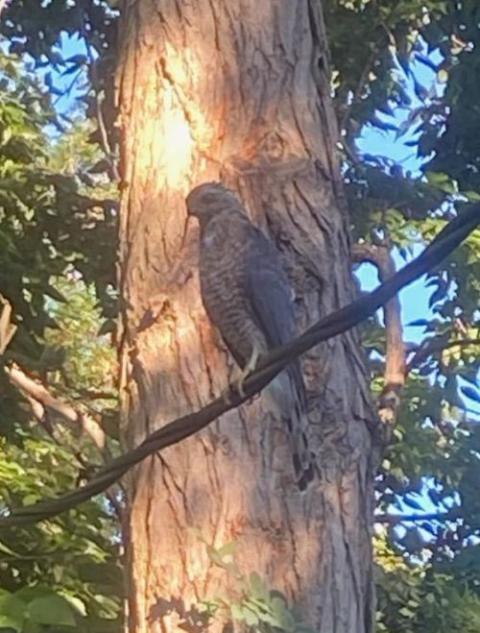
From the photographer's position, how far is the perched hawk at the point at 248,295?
2059mm

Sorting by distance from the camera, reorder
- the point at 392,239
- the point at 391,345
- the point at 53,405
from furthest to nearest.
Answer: the point at 392,239, the point at 53,405, the point at 391,345

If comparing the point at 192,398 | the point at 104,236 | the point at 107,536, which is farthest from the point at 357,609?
the point at 104,236

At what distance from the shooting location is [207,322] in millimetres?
2201

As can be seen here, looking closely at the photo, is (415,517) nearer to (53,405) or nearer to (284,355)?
(53,405)

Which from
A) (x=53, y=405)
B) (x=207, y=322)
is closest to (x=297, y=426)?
(x=207, y=322)

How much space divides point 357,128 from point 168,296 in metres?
2.38

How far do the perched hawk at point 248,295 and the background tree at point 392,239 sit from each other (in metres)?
1.12

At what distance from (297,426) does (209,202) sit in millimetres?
356

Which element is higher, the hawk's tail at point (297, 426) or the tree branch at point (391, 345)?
the tree branch at point (391, 345)

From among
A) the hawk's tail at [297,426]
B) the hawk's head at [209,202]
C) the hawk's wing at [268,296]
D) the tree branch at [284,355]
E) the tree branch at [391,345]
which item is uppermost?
the tree branch at [391,345]

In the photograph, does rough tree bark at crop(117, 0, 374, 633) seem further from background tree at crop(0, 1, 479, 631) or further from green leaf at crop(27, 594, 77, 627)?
background tree at crop(0, 1, 479, 631)

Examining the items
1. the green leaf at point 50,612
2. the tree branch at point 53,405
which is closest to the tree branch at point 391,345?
the tree branch at point 53,405

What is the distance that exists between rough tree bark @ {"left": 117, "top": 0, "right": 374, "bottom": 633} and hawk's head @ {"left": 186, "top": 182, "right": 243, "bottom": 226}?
0.09 metres

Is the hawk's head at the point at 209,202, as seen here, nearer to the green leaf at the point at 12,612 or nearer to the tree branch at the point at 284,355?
the tree branch at the point at 284,355
